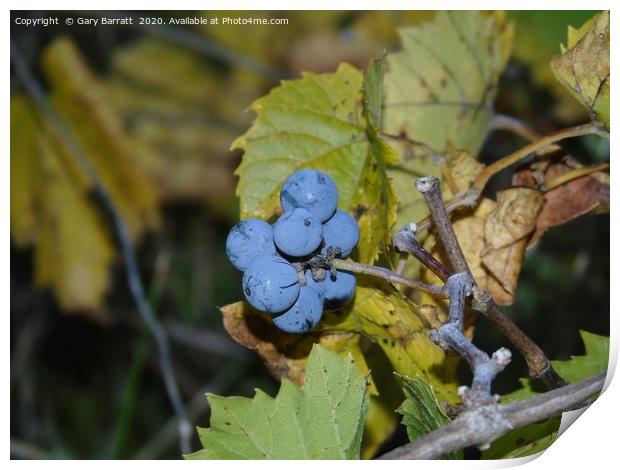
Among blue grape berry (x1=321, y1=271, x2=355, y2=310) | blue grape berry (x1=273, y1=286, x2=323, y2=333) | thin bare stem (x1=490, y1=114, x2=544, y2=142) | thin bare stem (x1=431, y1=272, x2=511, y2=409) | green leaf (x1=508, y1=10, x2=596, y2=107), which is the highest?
green leaf (x1=508, y1=10, x2=596, y2=107)

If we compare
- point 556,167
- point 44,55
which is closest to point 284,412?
point 556,167

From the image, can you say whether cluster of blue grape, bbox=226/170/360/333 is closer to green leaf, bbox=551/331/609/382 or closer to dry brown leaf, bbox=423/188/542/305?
dry brown leaf, bbox=423/188/542/305

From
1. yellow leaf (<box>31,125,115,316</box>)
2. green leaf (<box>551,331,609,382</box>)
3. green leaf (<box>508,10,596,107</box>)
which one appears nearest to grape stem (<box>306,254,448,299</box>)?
green leaf (<box>551,331,609,382</box>)

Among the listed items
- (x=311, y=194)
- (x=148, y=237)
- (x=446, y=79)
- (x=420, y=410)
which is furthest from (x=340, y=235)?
(x=148, y=237)

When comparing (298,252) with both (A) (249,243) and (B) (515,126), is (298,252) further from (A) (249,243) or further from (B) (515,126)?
(B) (515,126)

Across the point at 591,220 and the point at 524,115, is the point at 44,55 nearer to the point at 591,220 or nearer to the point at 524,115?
the point at 524,115

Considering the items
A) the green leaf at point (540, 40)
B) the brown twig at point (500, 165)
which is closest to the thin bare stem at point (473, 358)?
the brown twig at point (500, 165)
